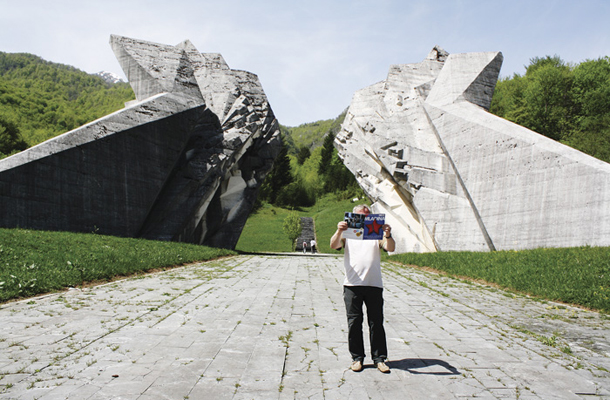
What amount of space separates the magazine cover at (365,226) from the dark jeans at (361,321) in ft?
1.59

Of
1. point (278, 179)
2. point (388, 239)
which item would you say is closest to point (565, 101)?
point (388, 239)

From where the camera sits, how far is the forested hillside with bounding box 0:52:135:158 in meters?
41.8

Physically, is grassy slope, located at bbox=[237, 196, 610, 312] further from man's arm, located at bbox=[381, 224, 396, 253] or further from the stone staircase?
the stone staircase

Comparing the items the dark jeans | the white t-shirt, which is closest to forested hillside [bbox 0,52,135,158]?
the white t-shirt

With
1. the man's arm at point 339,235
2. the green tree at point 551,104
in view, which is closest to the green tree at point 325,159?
the green tree at point 551,104

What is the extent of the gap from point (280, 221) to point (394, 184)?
1338 inches

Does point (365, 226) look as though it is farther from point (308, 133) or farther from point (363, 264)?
point (308, 133)

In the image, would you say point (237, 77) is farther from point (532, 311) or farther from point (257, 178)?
point (532, 311)

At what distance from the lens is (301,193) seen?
233 feet

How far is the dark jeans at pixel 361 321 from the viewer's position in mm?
3504

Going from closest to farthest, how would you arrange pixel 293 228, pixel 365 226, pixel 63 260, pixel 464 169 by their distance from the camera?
pixel 365 226 → pixel 63 260 → pixel 464 169 → pixel 293 228

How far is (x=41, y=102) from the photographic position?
59.2 meters

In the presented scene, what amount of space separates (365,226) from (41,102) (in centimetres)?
7046

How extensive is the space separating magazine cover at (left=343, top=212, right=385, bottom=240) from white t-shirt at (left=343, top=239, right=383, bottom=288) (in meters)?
0.16
